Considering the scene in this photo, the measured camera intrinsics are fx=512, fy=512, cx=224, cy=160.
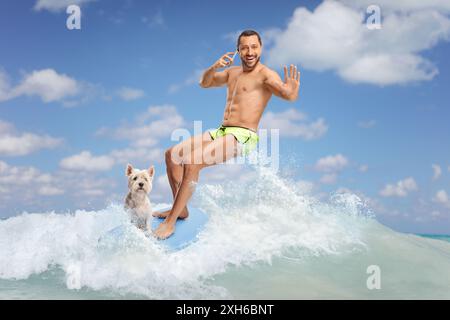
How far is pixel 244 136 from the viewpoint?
5.80 meters

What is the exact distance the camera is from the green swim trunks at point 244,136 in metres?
5.79

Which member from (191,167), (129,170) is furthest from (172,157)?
(129,170)

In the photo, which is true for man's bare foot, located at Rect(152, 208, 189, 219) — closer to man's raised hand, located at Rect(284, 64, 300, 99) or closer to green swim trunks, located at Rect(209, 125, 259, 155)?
green swim trunks, located at Rect(209, 125, 259, 155)

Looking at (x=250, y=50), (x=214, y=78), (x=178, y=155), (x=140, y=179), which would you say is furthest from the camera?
(x=214, y=78)

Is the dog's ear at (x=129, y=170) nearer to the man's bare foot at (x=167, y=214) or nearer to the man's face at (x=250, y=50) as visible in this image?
the man's bare foot at (x=167, y=214)

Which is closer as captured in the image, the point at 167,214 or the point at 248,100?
the point at 248,100

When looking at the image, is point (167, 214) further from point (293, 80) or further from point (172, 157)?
point (293, 80)

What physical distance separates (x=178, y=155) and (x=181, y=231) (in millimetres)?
886

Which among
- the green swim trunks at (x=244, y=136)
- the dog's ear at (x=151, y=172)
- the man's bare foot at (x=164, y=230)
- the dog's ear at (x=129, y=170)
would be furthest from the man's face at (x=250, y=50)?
the man's bare foot at (x=164, y=230)

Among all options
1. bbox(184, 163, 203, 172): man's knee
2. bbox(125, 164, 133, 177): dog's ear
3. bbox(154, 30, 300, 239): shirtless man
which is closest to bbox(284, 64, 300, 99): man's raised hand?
bbox(154, 30, 300, 239): shirtless man

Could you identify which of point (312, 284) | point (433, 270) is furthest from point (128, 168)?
point (433, 270)

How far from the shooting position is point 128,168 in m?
5.46

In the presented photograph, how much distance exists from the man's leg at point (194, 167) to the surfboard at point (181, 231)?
10 cm
